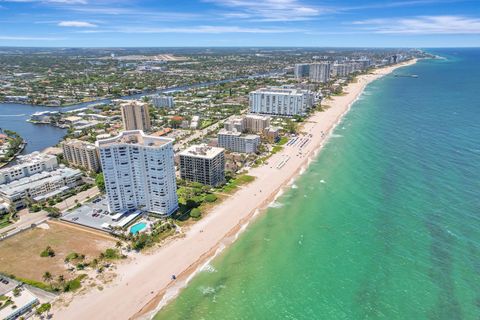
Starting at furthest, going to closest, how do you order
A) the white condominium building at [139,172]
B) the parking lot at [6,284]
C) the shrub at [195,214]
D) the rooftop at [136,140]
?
1. the shrub at [195,214]
2. the rooftop at [136,140]
3. the white condominium building at [139,172]
4. the parking lot at [6,284]

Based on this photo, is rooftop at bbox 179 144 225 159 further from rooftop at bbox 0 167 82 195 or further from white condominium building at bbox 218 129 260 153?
rooftop at bbox 0 167 82 195

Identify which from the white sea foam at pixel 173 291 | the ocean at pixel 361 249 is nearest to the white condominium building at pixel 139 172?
the white sea foam at pixel 173 291

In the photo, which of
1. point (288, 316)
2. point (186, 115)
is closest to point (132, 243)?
point (288, 316)

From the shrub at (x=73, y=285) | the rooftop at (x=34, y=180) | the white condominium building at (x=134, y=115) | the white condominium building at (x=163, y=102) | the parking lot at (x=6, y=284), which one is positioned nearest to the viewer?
the parking lot at (x=6, y=284)

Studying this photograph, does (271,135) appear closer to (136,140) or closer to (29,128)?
(136,140)

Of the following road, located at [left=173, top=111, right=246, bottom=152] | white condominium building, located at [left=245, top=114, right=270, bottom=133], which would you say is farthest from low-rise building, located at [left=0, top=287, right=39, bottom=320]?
white condominium building, located at [left=245, top=114, right=270, bottom=133]

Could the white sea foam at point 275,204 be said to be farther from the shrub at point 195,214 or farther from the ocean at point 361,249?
the shrub at point 195,214
